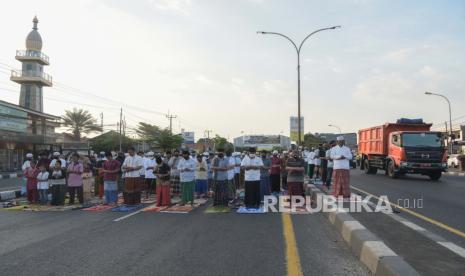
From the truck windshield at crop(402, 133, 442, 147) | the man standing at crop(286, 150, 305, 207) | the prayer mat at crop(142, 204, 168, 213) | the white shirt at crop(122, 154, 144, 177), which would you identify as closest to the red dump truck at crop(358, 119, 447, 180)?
the truck windshield at crop(402, 133, 442, 147)

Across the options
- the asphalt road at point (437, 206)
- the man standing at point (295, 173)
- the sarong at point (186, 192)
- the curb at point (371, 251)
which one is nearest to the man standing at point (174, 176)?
the sarong at point (186, 192)

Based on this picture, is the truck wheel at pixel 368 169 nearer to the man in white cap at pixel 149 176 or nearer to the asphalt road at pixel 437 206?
the asphalt road at pixel 437 206

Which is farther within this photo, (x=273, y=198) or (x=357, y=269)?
(x=273, y=198)

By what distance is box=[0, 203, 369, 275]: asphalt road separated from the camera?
19.0ft

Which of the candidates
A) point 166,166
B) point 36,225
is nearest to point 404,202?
point 166,166

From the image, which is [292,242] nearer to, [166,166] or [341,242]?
[341,242]

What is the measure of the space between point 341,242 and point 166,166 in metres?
6.78

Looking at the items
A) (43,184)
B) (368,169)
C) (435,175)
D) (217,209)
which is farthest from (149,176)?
(368,169)

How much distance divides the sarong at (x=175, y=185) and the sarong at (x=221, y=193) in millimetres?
3119

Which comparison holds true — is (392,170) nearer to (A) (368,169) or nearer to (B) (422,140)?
(B) (422,140)

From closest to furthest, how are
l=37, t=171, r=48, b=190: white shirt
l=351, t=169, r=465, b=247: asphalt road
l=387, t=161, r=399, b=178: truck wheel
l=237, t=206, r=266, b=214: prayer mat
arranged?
l=351, t=169, r=465, b=247: asphalt road
l=237, t=206, r=266, b=214: prayer mat
l=37, t=171, r=48, b=190: white shirt
l=387, t=161, r=399, b=178: truck wheel

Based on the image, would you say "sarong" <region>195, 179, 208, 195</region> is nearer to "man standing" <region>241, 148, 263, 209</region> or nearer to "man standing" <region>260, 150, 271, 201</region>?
"man standing" <region>260, 150, 271, 201</region>

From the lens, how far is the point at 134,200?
12.9 m

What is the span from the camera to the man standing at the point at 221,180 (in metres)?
12.3
